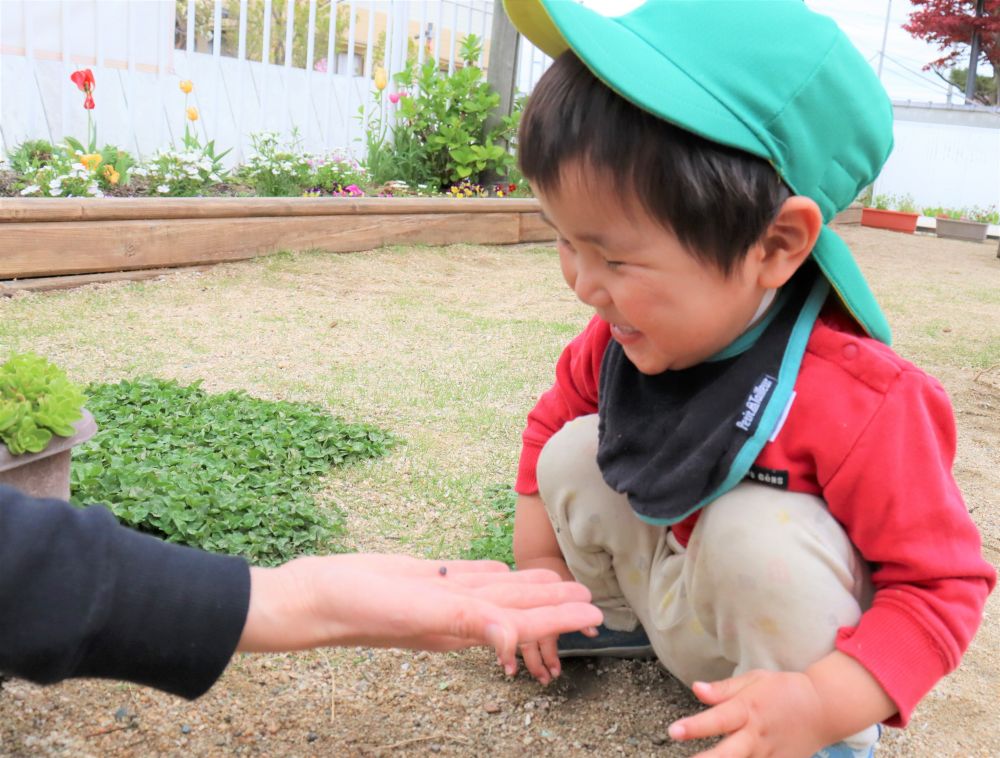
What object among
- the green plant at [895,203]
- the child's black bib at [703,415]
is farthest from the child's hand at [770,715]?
the green plant at [895,203]

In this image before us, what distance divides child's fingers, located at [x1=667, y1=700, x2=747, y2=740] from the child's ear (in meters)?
0.58

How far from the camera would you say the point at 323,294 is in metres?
4.64

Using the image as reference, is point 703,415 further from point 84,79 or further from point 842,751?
point 84,79

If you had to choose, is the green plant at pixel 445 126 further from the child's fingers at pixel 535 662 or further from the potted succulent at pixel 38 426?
the child's fingers at pixel 535 662

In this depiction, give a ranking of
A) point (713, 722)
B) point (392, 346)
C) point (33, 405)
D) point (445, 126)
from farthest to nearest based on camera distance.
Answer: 1. point (445, 126)
2. point (392, 346)
3. point (33, 405)
4. point (713, 722)

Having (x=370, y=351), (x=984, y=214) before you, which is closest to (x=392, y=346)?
(x=370, y=351)

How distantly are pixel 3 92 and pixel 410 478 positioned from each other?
153 inches

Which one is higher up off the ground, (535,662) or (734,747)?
(734,747)

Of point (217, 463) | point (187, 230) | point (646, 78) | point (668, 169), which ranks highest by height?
point (646, 78)

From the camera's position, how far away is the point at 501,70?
294 inches

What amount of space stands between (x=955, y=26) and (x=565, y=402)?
57.9ft

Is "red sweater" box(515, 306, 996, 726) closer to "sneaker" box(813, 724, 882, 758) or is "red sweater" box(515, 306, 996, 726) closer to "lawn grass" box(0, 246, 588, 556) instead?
"sneaker" box(813, 724, 882, 758)

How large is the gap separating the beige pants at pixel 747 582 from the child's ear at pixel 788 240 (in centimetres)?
30

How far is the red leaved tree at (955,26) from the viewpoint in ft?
54.5
